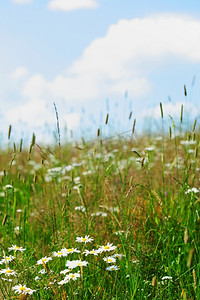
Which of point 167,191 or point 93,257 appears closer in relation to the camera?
point 93,257

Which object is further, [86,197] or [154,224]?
[86,197]

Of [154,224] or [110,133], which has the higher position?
[110,133]

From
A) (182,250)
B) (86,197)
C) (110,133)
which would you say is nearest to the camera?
(182,250)

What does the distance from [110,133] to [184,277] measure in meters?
2.81

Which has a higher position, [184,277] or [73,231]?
[73,231]

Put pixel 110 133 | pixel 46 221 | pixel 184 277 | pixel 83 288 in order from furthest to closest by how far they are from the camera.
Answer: pixel 110 133, pixel 46 221, pixel 184 277, pixel 83 288

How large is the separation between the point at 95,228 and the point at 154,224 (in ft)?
1.34

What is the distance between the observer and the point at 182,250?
98.8 inches

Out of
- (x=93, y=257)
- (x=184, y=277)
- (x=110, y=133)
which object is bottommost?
(x=184, y=277)

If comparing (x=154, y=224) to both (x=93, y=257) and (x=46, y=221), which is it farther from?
(x=46, y=221)

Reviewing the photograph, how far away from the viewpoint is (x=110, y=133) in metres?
4.89

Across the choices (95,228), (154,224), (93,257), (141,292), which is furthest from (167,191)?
(141,292)

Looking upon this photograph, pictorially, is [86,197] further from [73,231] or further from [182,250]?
[182,250]

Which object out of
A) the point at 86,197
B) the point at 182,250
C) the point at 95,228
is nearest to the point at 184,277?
the point at 182,250
